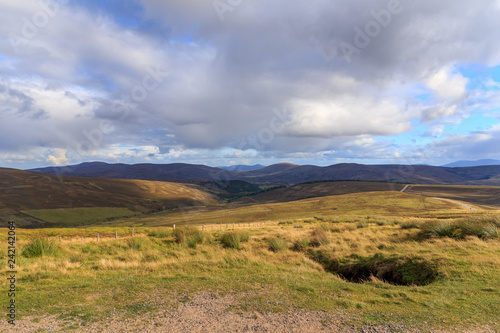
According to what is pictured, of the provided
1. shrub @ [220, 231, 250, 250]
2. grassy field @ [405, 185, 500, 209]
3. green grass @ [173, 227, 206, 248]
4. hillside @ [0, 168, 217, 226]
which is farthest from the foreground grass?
hillside @ [0, 168, 217, 226]

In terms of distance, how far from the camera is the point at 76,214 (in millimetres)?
126125

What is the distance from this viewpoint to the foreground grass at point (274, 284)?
7.61 meters

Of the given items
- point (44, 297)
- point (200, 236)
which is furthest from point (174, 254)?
point (44, 297)

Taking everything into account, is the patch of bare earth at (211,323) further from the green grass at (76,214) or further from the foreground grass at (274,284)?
the green grass at (76,214)

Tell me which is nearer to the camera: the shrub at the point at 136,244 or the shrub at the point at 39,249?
the shrub at the point at 39,249

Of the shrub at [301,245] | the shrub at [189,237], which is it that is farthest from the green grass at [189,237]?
the shrub at [301,245]

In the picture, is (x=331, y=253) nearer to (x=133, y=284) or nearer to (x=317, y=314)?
(x=317, y=314)

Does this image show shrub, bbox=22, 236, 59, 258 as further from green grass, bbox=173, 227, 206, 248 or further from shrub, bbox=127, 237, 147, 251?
green grass, bbox=173, 227, 206, 248

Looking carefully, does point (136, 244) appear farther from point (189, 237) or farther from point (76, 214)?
point (76, 214)

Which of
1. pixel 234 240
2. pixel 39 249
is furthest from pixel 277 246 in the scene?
pixel 39 249

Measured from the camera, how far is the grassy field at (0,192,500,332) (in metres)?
7.64

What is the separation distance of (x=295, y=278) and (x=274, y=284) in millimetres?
1397

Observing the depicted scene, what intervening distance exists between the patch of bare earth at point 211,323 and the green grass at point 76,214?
13119cm

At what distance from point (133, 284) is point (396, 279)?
12.1 meters
